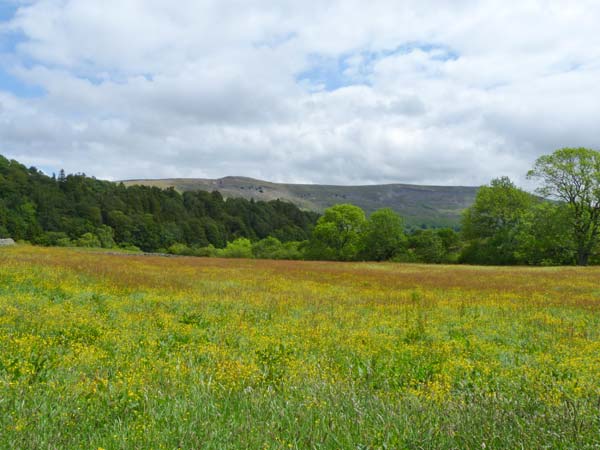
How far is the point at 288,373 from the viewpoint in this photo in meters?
6.41

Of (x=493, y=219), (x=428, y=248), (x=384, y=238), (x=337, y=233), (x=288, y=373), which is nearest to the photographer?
(x=288, y=373)

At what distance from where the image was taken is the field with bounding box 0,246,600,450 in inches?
154

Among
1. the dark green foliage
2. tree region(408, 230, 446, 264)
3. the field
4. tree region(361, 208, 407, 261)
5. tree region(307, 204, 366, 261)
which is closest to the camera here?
the field

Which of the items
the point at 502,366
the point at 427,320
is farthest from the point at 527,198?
the point at 502,366

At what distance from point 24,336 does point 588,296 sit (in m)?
21.3

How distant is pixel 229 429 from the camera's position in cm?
406

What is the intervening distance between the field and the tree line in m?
44.5

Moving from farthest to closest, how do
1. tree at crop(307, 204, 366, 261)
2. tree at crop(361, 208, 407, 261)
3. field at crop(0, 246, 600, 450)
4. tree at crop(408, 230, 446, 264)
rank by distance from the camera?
tree at crop(307, 204, 366, 261), tree at crop(361, 208, 407, 261), tree at crop(408, 230, 446, 264), field at crop(0, 246, 600, 450)

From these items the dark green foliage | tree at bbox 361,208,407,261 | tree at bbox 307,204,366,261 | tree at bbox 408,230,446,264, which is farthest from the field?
the dark green foliage

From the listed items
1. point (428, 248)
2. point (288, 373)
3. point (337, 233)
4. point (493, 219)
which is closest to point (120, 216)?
point (337, 233)

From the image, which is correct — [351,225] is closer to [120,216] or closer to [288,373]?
[288,373]

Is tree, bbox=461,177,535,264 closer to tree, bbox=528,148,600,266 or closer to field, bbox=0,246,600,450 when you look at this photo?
tree, bbox=528,148,600,266

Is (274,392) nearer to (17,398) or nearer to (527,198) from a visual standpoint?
(17,398)

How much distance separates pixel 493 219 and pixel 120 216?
4237 inches
